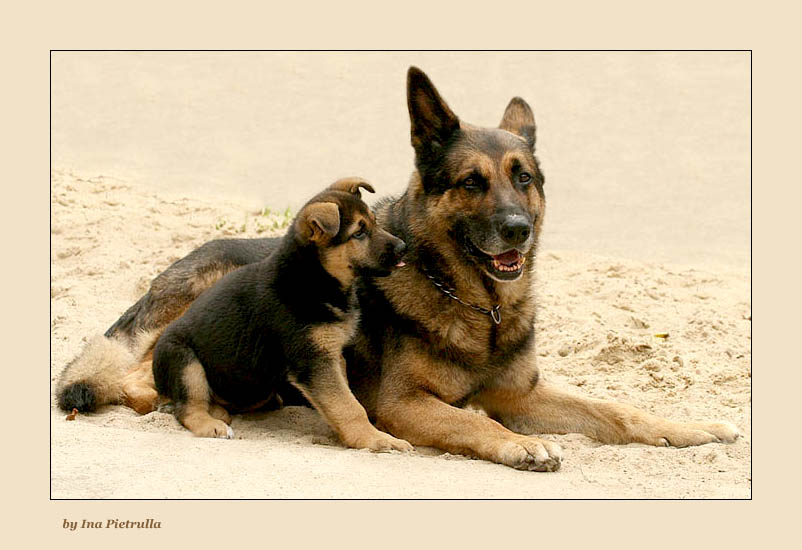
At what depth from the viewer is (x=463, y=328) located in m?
7.15

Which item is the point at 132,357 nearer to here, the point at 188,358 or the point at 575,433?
the point at 188,358

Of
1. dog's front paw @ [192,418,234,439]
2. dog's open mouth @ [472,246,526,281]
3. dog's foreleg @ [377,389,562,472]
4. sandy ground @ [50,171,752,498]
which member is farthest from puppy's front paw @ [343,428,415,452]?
dog's open mouth @ [472,246,526,281]

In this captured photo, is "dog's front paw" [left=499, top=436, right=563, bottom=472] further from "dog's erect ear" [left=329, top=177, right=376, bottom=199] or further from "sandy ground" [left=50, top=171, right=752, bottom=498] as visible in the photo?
"dog's erect ear" [left=329, top=177, right=376, bottom=199]

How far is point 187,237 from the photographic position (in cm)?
1177

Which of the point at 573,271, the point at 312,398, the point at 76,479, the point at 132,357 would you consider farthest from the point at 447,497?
the point at 573,271

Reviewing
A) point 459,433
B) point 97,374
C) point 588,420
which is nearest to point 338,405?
point 459,433

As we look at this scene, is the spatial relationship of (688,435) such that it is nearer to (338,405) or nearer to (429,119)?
(338,405)

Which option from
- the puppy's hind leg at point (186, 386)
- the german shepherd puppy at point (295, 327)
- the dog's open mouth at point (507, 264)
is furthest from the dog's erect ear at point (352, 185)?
the puppy's hind leg at point (186, 386)

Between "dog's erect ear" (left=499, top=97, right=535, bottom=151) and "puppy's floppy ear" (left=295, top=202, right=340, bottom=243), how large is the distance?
159 centimetres

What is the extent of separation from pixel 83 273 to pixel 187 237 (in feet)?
4.18

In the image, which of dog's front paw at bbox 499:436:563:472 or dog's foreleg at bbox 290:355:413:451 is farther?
dog's foreleg at bbox 290:355:413:451

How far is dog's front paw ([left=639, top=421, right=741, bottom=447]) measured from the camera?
23.3 feet

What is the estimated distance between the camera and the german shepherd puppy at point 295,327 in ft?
21.6

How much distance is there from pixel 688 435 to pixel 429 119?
8.73 feet
